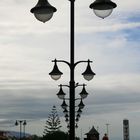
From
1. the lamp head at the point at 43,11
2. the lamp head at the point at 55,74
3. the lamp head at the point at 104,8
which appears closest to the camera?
the lamp head at the point at 104,8

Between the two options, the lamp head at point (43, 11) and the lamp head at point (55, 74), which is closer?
the lamp head at point (43, 11)

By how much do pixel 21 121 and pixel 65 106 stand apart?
74.7 metres

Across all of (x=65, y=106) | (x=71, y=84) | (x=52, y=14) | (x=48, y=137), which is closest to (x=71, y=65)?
(x=71, y=84)

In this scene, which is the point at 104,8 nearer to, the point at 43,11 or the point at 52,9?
the point at 52,9

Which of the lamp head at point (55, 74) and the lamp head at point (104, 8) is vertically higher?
the lamp head at point (104, 8)

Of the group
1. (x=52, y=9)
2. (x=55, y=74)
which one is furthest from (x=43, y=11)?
(x=55, y=74)

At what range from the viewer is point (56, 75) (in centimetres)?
1645

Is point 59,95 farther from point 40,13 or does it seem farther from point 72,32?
point 40,13

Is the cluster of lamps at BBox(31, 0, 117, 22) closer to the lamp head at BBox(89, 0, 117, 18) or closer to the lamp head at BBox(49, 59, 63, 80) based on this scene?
the lamp head at BBox(89, 0, 117, 18)

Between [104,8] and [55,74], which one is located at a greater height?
[104,8]

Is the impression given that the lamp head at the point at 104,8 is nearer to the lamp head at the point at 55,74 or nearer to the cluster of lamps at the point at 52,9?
the cluster of lamps at the point at 52,9

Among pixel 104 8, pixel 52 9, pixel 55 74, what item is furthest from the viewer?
pixel 55 74

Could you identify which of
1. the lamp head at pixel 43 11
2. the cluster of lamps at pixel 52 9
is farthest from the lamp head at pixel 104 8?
the lamp head at pixel 43 11

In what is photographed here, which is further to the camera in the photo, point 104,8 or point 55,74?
point 55,74
